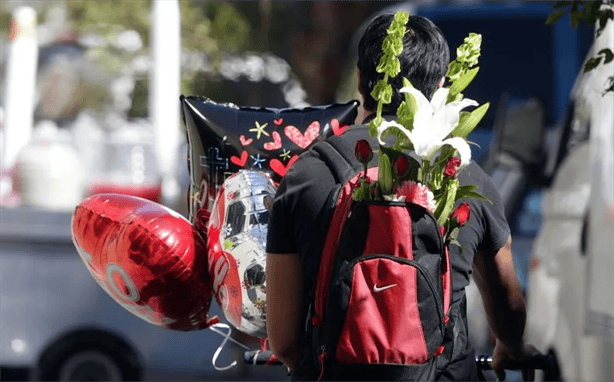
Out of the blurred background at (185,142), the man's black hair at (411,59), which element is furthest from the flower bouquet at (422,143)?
the blurred background at (185,142)

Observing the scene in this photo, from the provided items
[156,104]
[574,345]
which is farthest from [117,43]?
[574,345]

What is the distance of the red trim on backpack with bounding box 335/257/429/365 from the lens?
2.68m

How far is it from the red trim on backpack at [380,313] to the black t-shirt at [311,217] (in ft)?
0.51

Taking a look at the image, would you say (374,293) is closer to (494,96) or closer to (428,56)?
(428,56)

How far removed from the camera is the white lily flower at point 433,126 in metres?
2.71

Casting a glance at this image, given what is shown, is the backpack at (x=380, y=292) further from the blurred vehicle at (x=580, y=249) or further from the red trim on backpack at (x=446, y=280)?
the blurred vehicle at (x=580, y=249)

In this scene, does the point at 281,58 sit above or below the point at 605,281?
above

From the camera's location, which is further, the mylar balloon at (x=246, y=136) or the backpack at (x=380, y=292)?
the mylar balloon at (x=246, y=136)

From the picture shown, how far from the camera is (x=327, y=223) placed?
2.79 m

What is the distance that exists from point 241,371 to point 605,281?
13.8 feet

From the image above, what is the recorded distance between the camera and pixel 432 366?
280 cm

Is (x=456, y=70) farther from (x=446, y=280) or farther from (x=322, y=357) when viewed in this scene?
(x=322, y=357)

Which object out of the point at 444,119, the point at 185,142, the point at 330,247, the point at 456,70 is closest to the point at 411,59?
the point at 456,70

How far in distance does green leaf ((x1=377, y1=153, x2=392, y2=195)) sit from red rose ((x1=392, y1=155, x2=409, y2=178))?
0.04ft
